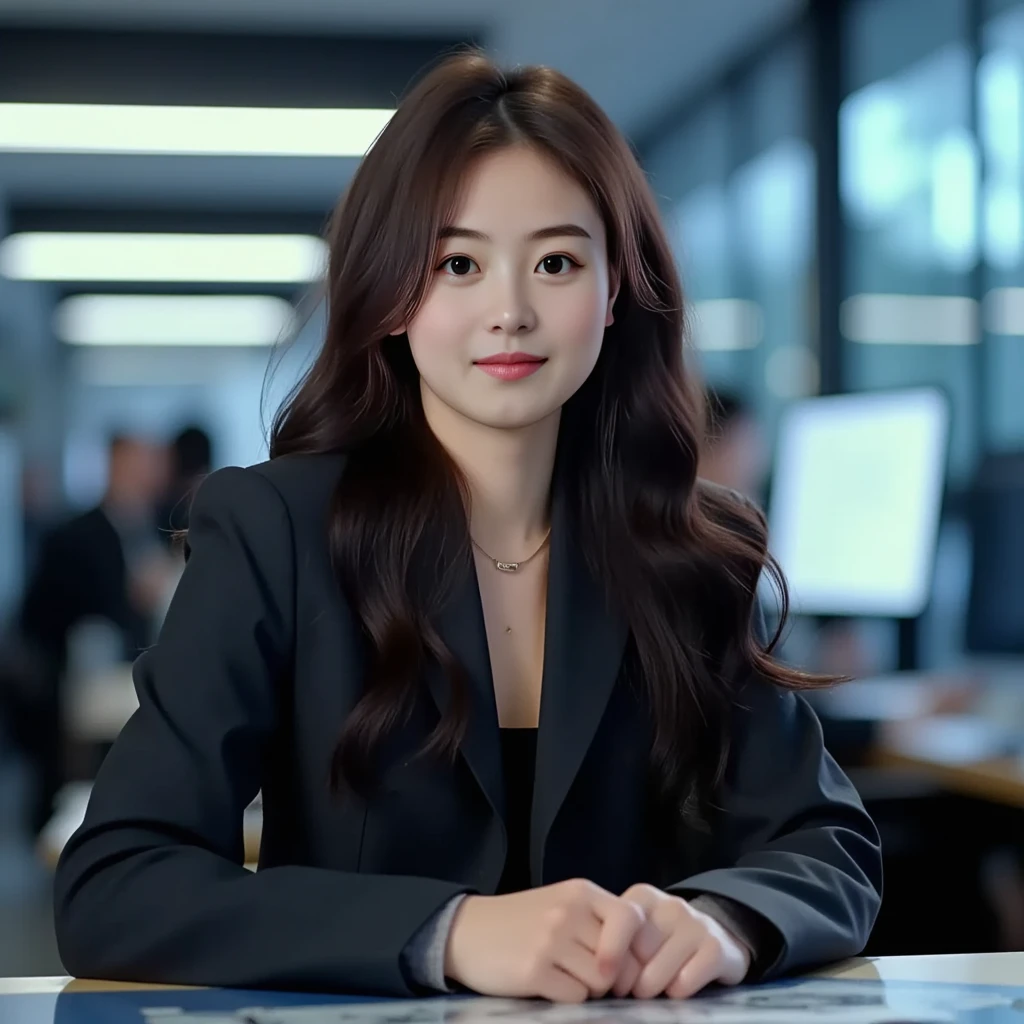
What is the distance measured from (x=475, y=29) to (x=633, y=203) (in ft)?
20.8

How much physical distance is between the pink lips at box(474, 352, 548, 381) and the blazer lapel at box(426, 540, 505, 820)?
190 millimetres

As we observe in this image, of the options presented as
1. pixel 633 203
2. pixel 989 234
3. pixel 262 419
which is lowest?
pixel 262 419

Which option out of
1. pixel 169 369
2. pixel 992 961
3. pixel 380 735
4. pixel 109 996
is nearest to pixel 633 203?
pixel 380 735

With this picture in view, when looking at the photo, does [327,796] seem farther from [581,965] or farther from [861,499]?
[861,499]

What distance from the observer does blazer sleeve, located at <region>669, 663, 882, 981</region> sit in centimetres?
121

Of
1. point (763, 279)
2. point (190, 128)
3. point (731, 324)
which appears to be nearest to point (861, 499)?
point (763, 279)

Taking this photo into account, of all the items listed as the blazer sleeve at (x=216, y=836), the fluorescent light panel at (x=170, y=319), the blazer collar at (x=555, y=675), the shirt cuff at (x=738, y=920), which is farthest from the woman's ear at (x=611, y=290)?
the fluorescent light panel at (x=170, y=319)

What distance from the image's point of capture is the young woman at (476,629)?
1288 mm

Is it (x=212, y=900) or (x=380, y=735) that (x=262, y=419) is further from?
(x=212, y=900)

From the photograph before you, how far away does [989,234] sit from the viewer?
531 cm

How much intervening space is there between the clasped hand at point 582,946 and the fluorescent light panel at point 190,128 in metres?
6.19

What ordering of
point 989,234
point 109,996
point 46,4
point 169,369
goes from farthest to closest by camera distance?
point 169,369, point 46,4, point 989,234, point 109,996

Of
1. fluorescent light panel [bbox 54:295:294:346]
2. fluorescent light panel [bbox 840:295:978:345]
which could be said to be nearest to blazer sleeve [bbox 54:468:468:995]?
fluorescent light panel [bbox 840:295:978:345]

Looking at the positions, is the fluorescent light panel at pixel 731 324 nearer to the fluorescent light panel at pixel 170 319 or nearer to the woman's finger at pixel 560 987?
the fluorescent light panel at pixel 170 319
